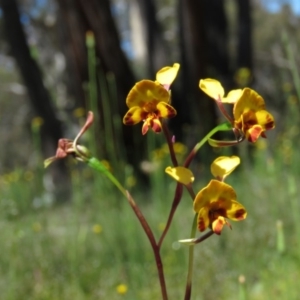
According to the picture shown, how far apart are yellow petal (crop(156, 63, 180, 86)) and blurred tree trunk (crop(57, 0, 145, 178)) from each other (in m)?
2.41

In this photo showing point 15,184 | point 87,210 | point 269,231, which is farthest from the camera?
point 87,210

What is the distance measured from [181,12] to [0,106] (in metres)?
9.21

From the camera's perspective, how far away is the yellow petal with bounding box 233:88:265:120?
477 mm

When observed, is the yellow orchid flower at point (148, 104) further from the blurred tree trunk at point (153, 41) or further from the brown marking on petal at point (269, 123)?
the blurred tree trunk at point (153, 41)

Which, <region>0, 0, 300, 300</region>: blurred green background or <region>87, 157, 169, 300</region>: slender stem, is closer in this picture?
<region>87, 157, 169, 300</region>: slender stem

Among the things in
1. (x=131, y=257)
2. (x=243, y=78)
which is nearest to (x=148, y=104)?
(x=131, y=257)

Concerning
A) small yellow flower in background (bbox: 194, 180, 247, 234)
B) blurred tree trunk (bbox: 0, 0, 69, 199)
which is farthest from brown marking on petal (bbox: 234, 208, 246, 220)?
blurred tree trunk (bbox: 0, 0, 69, 199)

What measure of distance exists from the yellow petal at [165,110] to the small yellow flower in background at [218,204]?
0.06m

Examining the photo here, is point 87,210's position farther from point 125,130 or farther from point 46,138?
point 46,138

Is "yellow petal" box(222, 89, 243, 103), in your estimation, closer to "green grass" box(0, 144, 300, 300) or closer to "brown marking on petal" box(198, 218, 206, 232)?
"brown marking on petal" box(198, 218, 206, 232)

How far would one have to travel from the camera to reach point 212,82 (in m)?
0.51

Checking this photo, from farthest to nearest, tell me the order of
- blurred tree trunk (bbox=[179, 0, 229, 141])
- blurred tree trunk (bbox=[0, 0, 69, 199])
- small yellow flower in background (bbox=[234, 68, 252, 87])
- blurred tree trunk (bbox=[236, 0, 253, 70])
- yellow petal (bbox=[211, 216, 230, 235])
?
blurred tree trunk (bbox=[0, 0, 69, 199]) → blurred tree trunk (bbox=[236, 0, 253, 70]) → blurred tree trunk (bbox=[179, 0, 229, 141]) → small yellow flower in background (bbox=[234, 68, 252, 87]) → yellow petal (bbox=[211, 216, 230, 235])

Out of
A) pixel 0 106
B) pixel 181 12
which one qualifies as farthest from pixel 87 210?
pixel 0 106

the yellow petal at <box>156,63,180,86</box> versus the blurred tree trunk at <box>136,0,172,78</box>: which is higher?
the yellow petal at <box>156,63,180,86</box>
